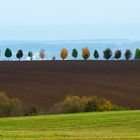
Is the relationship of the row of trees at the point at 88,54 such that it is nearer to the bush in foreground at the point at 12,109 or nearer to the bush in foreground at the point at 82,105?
the bush in foreground at the point at 82,105

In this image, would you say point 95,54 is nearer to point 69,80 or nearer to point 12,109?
point 69,80

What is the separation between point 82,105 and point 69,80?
58.2 feet

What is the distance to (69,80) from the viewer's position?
72875 mm

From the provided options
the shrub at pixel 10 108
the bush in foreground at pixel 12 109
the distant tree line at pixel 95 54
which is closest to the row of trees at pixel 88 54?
the distant tree line at pixel 95 54

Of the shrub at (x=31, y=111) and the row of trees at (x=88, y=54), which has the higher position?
the row of trees at (x=88, y=54)

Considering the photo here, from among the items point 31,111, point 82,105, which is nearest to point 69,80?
point 82,105

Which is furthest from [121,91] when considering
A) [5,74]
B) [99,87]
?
[5,74]

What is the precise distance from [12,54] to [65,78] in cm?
4834

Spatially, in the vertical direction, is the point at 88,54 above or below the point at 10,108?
above

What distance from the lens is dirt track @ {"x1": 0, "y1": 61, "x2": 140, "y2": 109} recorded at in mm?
61719

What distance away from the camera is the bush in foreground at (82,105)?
5416cm

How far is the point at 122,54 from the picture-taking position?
128m

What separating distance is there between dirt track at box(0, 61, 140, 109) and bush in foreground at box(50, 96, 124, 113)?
1.78m

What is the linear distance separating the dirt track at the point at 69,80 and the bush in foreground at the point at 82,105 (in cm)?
178
